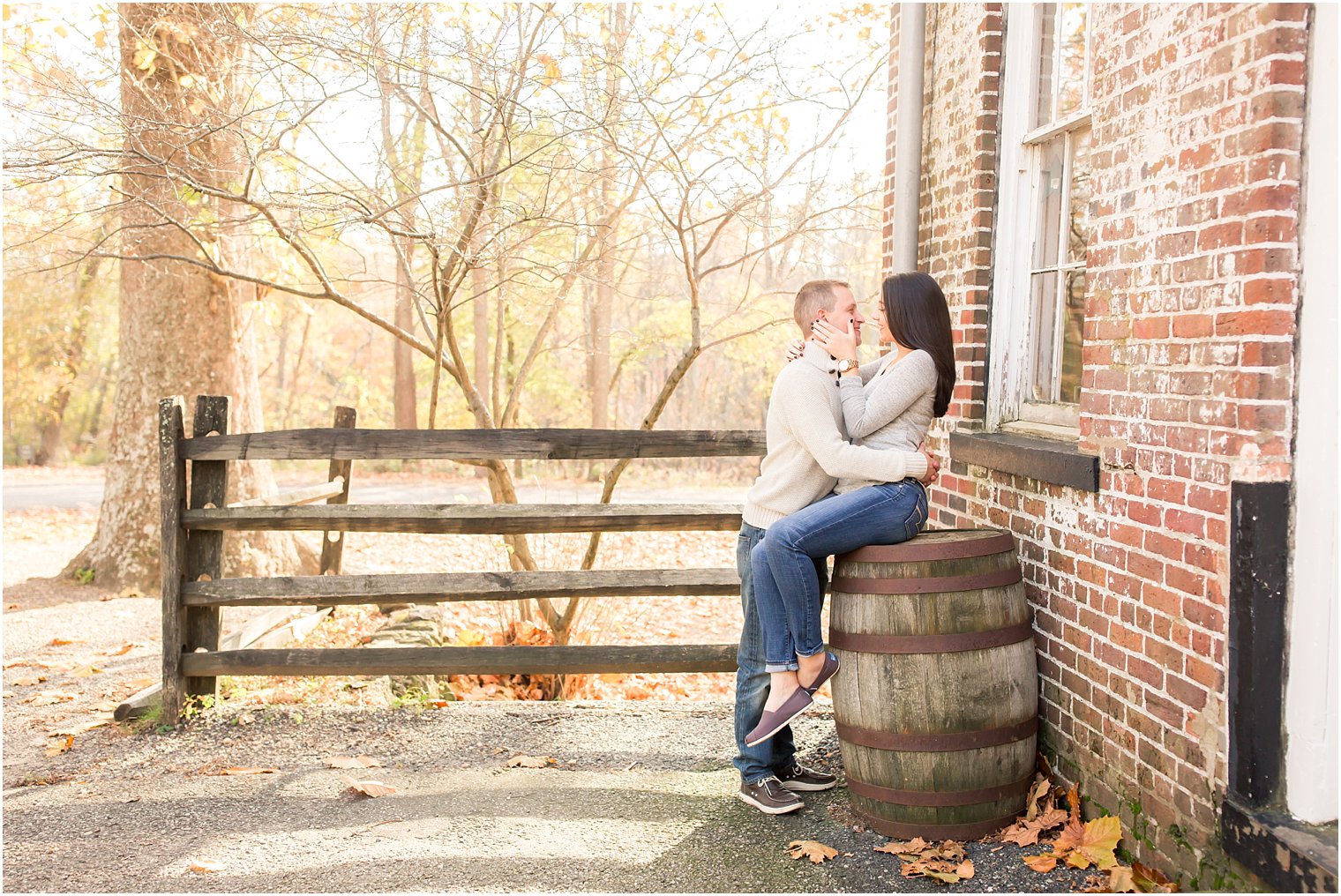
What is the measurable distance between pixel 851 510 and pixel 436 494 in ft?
47.9

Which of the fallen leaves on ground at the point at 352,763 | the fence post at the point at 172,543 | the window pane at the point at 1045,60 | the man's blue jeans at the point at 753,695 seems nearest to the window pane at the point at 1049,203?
the window pane at the point at 1045,60

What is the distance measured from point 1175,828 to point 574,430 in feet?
10.6

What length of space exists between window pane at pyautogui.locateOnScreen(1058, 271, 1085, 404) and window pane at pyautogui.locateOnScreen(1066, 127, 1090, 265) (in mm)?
85

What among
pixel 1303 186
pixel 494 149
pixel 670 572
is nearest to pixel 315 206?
pixel 494 149

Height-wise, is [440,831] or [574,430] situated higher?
[574,430]

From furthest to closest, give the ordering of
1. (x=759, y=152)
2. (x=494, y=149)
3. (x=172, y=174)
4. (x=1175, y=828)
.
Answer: (x=759, y=152) → (x=494, y=149) → (x=172, y=174) → (x=1175, y=828)

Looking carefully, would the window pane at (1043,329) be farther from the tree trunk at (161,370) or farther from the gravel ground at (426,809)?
the tree trunk at (161,370)

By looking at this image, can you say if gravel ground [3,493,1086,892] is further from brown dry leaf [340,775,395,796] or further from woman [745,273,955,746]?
woman [745,273,955,746]

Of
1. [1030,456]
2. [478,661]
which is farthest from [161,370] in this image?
[1030,456]

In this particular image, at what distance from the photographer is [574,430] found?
5.22m

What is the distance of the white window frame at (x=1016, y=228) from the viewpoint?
432cm

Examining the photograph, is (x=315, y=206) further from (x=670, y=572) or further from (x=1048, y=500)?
(x=1048, y=500)

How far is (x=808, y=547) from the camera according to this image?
11.9 ft

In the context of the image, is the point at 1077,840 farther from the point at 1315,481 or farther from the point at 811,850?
the point at 1315,481
